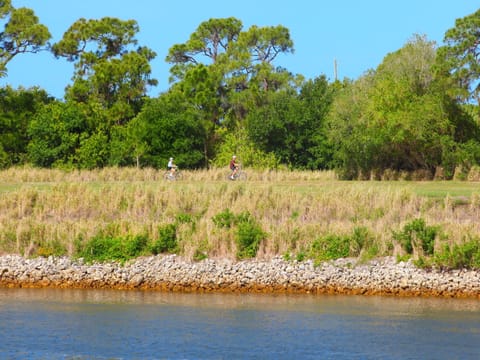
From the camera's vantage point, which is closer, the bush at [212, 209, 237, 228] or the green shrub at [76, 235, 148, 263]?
the green shrub at [76, 235, 148, 263]

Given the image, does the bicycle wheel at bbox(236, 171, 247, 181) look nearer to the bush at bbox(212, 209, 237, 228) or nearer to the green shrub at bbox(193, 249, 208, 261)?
the bush at bbox(212, 209, 237, 228)

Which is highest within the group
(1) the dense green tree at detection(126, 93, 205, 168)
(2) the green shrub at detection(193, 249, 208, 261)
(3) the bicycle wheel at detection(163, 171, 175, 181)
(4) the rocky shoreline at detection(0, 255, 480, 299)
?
(1) the dense green tree at detection(126, 93, 205, 168)

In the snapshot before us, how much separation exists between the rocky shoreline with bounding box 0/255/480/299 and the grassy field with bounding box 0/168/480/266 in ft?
1.82

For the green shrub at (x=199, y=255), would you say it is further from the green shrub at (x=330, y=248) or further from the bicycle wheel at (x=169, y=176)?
the bicycle wheel at (x=169, y=176)

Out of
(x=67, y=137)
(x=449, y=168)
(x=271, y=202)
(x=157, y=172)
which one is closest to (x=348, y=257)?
(x=271, y=202)

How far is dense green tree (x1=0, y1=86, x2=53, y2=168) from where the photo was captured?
202 ft

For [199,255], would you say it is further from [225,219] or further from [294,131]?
[294,131]

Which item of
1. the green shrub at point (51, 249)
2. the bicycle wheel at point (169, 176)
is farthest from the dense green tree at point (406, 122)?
the green shrub at point (51, 249)

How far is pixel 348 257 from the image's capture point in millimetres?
25109

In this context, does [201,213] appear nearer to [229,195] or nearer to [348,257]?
[229,195]

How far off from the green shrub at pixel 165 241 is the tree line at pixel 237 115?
78.0 feet

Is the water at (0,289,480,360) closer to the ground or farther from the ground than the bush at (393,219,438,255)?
closer to the ground

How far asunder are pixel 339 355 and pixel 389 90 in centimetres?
3484

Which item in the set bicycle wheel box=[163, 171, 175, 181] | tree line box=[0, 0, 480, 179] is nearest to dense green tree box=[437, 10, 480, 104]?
tree line box=[0, 0, 480, 179]
